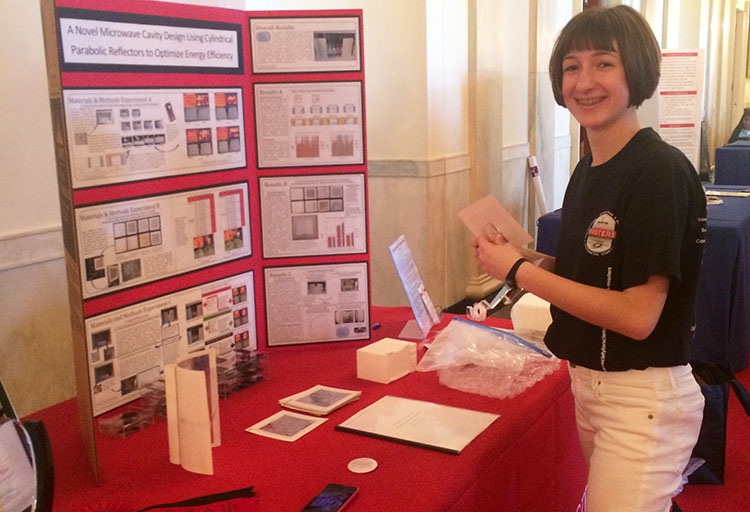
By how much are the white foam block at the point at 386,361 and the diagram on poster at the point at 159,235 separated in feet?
1.48

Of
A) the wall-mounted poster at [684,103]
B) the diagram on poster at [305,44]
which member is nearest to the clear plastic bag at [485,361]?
the diagram on poster at [305,44]

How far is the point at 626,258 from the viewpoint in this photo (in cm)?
127

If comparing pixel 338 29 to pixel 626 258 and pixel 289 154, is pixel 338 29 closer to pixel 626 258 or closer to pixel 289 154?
pixel 289 154

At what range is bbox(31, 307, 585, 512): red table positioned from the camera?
1.32 meters

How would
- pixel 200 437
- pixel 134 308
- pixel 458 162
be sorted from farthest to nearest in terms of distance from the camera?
pixel 458 162 < pixel 134 308 < pixel 200 437

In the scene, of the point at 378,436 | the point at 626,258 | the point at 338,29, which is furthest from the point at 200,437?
the point at 338,29

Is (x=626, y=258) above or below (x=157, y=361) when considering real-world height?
above

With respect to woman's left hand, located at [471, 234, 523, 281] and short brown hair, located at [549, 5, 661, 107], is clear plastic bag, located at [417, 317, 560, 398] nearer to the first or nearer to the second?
woman's left hand, located at [471, 234, 523, 281]

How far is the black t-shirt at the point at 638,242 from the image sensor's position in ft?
4.03

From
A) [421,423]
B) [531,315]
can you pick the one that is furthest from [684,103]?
[421,423]

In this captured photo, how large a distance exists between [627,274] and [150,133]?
107 centimetres

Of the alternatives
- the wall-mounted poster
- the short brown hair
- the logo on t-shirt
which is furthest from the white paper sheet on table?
the wall-mounted poster

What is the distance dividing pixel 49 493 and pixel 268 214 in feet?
3.79

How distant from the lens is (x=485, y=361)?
6.20 ft
